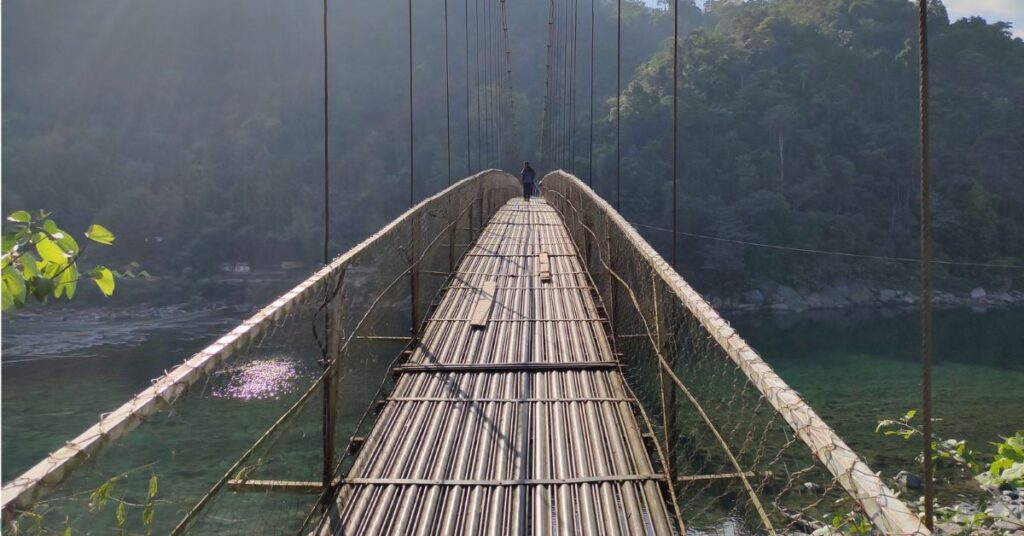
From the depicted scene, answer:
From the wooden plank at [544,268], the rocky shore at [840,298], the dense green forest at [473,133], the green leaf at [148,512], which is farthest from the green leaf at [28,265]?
the rocky shore at [840,298]

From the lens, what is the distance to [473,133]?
48.2m

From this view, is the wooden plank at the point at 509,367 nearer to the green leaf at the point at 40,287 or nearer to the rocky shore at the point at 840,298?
the green leaf at the point at 40,287

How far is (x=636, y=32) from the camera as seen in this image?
194ft

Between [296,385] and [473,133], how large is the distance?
44.2 metres

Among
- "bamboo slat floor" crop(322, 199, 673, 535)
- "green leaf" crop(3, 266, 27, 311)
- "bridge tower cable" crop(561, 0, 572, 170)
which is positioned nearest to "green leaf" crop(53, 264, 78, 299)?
"green leaf" crop(3, 266, 27, 311)

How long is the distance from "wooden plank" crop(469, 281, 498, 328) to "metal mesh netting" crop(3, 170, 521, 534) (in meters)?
0.33

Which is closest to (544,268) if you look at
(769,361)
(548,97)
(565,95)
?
(769,361)

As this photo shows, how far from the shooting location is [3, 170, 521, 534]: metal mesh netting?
1188mm

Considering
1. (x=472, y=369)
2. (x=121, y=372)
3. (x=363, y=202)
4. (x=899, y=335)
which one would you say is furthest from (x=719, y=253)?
(x=472, y=369)

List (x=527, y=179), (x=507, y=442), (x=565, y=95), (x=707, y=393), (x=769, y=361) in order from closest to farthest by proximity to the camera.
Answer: (x=507, y=442)
(x=707, y=393)
(x=527, y=179)
(x=769, y=361)
(x=565, y=95)

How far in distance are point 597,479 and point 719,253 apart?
112 feet

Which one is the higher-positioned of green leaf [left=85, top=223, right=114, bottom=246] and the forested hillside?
the forested hillside

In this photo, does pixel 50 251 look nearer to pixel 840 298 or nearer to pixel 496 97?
pixel 496 97

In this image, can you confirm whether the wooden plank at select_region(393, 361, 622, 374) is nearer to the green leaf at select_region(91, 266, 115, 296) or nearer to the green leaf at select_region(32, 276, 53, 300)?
the green leaf at select_region(91, 266, 115, 296)
